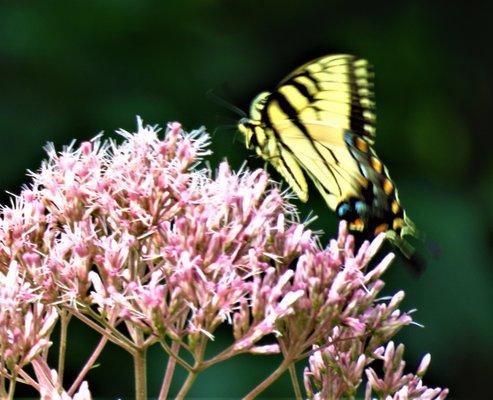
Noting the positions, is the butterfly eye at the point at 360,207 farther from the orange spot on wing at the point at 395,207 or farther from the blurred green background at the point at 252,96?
the blurred green background at the point at 252,96


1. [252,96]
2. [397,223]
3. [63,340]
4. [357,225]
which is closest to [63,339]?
[63,340]

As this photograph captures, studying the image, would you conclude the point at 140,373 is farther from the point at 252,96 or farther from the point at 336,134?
the point at 252,96

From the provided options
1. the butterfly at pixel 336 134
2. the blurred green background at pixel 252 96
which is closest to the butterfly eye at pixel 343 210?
the butterfly at pixel 336 134

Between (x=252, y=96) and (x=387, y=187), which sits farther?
(x=252, y=96)

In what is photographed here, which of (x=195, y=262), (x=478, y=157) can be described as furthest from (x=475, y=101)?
(x=195, y=262)

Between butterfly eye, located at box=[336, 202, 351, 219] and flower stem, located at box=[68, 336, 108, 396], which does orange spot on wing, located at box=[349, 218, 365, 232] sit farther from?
flower stem, located at box=[68, 336, 108, 396]
